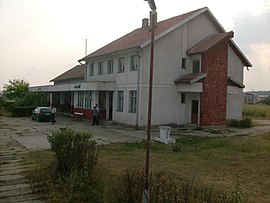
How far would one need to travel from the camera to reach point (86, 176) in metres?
7.76

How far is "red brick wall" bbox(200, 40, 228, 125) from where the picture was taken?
27.2 meters

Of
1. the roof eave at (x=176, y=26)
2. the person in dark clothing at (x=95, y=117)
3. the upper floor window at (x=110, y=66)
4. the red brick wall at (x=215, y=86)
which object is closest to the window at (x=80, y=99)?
the upper floor window at (x=110, y=66)

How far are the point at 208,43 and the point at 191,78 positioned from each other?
371 cm

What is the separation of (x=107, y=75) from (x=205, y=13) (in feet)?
33.5

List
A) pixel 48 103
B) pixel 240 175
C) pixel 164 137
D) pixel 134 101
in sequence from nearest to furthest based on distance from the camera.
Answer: pixel 240 175
pixel 164 137
pixel 134 101
pixel 48 103

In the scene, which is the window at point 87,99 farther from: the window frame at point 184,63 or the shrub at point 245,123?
the shrub at point 245,123

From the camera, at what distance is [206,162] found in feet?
43.9

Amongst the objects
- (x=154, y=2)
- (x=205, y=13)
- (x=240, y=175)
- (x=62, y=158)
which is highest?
(x=205, y=13)

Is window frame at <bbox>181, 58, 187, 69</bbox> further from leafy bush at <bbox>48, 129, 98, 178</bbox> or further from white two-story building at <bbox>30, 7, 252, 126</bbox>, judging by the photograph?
leafy bush at <bbox>48, 129, 98, 178</bbox>

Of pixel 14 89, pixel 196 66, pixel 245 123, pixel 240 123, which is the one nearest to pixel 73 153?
pixel 196 66

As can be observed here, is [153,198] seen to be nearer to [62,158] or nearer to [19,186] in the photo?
[62,158]

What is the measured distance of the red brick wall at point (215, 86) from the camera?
89.1 feet

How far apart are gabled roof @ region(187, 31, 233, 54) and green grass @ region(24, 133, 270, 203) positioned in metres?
9.96

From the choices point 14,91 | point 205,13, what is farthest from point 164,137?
point 14,91
